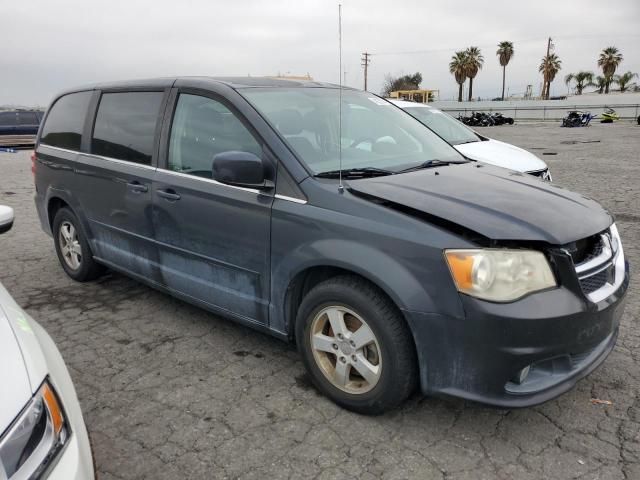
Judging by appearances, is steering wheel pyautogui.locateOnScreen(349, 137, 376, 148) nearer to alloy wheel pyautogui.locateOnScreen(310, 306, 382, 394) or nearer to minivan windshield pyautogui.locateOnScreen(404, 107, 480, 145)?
alloy wheel pyautogui.locateOnScreen(310, 306, 382, 394)

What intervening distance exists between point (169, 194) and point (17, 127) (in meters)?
19.4

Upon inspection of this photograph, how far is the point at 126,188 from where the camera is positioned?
152 inches

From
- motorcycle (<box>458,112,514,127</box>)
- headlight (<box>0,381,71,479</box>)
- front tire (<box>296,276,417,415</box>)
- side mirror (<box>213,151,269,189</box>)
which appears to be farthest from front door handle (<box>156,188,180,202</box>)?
motorcycle (<box>458,112,514,127</box>)

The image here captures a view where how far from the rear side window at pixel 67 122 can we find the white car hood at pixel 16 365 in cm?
293

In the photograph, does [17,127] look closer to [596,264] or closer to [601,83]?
[596,264]

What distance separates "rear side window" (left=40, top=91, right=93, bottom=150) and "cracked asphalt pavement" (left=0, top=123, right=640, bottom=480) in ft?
4.95

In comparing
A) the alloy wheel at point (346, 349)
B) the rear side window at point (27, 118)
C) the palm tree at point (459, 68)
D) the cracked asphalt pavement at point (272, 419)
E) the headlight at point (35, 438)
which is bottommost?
the cracked asphalt pavement at point (272, 419)

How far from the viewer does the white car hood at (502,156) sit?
6.39 m

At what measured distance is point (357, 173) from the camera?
301 centimetres

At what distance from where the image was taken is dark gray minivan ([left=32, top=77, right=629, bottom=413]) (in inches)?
92.7

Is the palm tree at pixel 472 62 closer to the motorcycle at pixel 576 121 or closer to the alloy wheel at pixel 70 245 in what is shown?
the motorcycle at pixel 576 121

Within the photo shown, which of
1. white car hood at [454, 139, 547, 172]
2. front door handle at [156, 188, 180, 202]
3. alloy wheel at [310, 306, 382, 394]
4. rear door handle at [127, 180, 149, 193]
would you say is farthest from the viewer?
white car hood at [454, 139, 547, 172]

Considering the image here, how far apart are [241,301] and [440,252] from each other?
4.49 feet

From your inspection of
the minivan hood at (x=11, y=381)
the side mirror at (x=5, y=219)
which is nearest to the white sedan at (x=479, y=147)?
the side mirror at (x=5, y=219)
